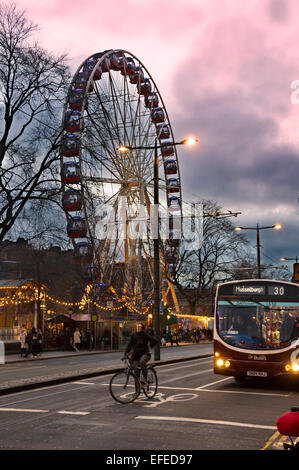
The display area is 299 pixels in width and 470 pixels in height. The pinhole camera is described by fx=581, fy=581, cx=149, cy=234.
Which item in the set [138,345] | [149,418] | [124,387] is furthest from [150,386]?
[149,418]

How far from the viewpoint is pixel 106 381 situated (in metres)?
16.4

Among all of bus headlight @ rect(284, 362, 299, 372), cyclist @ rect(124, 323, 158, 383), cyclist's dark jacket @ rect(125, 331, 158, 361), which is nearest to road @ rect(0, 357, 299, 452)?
bus headlight @ rect(284, 362, 299, 372)

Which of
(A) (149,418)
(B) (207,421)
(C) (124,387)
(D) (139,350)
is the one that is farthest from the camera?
(D) (139,350)

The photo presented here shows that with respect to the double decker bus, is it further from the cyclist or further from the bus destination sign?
the cyclist

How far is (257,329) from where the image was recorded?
15.0m

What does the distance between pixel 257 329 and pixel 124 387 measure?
4.61 meters

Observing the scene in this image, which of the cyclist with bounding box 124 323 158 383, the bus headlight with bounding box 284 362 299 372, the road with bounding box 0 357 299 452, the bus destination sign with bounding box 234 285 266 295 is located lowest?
the road with bounding box 0 357 299 452

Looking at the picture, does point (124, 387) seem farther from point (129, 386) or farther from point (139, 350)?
point (139, 350)

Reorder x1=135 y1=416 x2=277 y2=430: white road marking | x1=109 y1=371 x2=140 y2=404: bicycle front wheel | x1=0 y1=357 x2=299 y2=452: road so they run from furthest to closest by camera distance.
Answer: x1=109 y1=371 x2=140 y2=404: bicycle front wheel, x1=135 y1=416 x2=277 y2=430: white road marking, x1=0 y1=357 x2=299 y2=452: road

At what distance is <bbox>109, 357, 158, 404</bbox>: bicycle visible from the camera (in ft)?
38.0

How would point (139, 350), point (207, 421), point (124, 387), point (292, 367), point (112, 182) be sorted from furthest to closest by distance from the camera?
point (112, 182), point (292, 367), point (139, 350), point (124, 387), point (207, 421)

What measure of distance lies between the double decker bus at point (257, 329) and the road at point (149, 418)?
0.59 m

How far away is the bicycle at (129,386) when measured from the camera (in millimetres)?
11578
